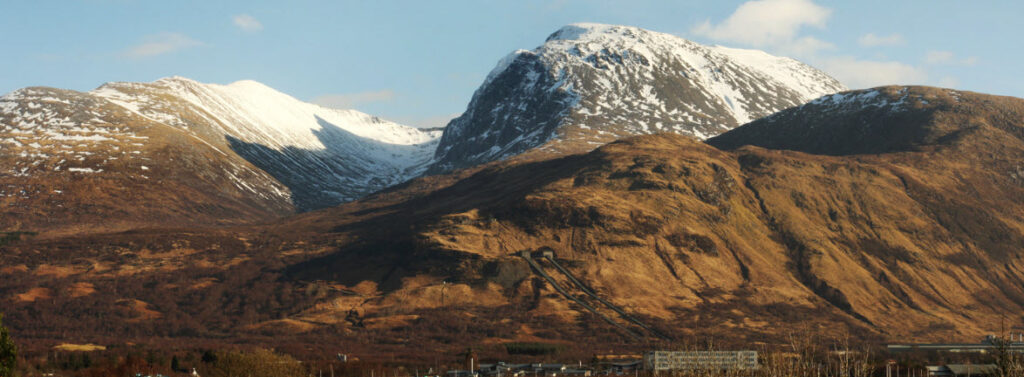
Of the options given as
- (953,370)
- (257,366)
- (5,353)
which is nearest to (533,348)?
(257,366)

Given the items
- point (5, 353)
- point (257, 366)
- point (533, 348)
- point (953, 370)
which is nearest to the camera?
point (5, 353)

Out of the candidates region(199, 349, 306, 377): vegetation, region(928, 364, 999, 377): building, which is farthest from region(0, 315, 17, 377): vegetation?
region(928, 364, 999, 377): building

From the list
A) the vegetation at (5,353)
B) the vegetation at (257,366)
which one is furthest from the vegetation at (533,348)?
the vegetation at (5,353)

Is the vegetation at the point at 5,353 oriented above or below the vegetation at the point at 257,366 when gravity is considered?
above

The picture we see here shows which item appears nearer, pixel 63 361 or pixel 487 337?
pixel 63 361

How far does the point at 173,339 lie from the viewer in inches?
7554

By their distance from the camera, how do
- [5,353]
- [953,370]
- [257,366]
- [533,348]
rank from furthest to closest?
[533,348] → [953,370] → [257,366] → [5,353]

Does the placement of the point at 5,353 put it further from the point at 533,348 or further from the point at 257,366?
the point at 533,348

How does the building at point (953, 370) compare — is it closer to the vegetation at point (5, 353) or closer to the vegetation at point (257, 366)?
the vegetation at point (257, 366)

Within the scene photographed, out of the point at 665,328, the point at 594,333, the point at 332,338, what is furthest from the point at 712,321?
the point at 332,338

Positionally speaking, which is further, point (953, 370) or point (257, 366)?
point (953, 370)

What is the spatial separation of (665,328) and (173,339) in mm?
91677

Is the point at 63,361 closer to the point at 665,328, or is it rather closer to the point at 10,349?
the point at 10,349

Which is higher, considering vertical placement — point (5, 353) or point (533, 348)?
point (5, 353)
